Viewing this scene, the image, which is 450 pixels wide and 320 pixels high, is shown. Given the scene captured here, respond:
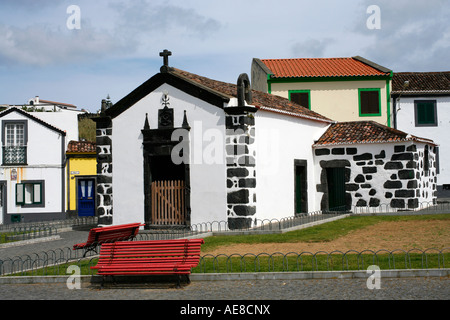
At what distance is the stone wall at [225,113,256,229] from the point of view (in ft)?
57.6

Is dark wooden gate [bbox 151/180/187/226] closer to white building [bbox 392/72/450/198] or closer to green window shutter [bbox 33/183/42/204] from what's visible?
green window shutter [bbox 33/183/42/204]

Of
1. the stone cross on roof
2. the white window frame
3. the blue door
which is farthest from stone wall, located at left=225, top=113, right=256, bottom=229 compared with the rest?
the white window frame

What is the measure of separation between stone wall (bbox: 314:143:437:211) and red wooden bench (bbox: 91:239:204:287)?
13.3 m

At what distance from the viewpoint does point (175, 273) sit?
967 cm

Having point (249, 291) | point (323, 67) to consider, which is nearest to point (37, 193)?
point (323, 67)

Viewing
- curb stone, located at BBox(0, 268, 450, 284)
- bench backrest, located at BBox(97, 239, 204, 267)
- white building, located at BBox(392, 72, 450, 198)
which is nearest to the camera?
curb stone, located at BBox(0, 268, 450, 284)

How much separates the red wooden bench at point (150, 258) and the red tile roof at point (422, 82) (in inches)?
941

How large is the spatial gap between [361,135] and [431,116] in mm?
11335

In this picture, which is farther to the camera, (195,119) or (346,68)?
(346,68)
